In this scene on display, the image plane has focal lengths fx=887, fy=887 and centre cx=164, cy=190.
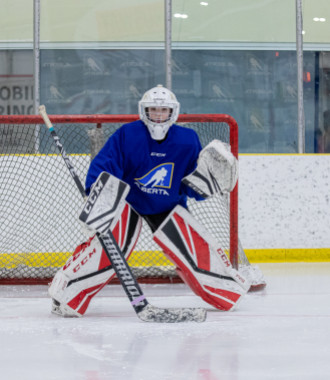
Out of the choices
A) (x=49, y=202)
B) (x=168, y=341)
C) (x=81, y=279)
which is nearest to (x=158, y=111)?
→ (x=81, y=279)

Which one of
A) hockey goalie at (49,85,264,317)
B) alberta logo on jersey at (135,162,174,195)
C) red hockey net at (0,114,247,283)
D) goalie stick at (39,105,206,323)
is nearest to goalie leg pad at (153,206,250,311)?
hockey goalie at (49,85,264,317)

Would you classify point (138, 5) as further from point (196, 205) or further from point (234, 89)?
point (196, 205)

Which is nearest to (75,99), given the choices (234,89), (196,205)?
(234,89)

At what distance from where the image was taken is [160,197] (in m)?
3.62

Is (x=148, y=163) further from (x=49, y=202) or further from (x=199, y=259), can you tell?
(x=49, y=202)

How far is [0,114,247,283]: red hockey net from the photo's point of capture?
491 cm

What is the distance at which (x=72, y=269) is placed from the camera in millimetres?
3586

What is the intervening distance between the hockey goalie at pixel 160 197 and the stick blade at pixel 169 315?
0.82ft

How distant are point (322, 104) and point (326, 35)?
1.77 ft

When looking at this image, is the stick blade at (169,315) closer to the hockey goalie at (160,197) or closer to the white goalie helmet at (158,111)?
the hockey goalie at (160,197)

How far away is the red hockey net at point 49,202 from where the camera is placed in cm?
491

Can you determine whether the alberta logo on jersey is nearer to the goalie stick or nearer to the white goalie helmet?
the white goalie helmet

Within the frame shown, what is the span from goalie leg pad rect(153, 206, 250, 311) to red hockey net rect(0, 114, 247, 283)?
1061 mm

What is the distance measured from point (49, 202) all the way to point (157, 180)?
1.84 metres
